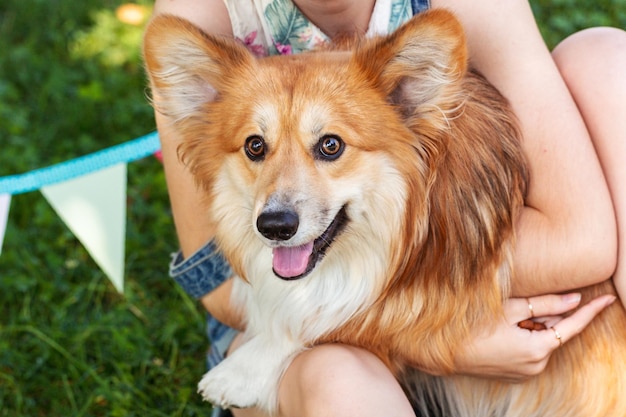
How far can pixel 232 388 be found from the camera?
7.41ft

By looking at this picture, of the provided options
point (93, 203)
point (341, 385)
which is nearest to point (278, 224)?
point (341, 385)

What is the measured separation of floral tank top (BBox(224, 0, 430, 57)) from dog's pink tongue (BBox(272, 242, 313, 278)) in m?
0.56

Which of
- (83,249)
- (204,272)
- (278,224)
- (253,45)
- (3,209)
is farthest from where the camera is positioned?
(83,249)

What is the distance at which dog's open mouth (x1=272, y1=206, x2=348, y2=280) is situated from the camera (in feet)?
6.77

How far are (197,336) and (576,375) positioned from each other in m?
1.38

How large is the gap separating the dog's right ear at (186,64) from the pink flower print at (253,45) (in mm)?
187

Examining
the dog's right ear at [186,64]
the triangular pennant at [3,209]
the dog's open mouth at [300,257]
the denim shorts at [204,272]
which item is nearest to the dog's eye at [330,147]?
the dog's open mouth at [300,257]

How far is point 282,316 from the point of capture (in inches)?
88.5

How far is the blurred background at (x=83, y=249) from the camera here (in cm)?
295

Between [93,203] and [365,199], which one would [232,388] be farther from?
[93,203]

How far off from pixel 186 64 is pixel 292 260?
1.78 feet

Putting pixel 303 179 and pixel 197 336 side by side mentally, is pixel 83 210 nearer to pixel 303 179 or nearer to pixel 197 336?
pixel 197 336

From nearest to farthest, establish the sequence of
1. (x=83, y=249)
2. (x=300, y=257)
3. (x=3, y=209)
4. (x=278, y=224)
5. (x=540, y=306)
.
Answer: (x=278, y=224) < (x=300, y=257) < (x=540, y=306) < (x=3, y=209) < (x=83, y=249)

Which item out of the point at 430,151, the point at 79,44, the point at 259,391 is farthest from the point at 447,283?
the point at 79,44
